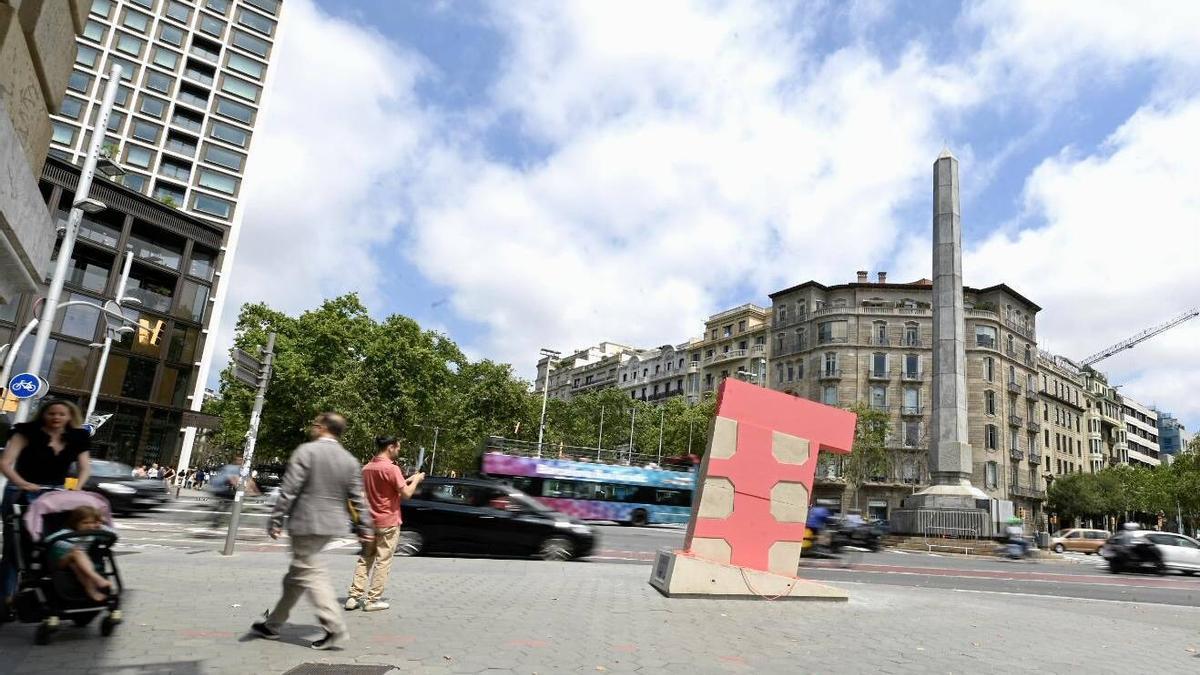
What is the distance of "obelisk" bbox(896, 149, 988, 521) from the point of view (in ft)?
85.8

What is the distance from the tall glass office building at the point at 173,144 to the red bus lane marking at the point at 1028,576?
133 ft

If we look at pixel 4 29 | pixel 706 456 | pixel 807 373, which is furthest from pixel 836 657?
pixel 807 373

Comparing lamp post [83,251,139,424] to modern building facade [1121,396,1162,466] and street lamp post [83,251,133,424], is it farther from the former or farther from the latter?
modern building facade [1121,396,1162,466]

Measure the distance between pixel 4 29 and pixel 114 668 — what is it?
3390 mm

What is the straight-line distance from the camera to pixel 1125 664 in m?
6.09

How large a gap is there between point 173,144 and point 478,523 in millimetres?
51521

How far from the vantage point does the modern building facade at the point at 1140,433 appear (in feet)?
322

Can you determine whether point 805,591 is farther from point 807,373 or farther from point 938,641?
point 807,373

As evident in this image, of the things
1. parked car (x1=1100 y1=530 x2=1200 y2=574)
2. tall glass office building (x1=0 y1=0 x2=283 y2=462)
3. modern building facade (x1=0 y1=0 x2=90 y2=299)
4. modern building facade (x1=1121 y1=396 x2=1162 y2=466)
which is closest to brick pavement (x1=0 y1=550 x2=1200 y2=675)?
modern building facade (x1=0 y1=0 x2=90 y2=299)

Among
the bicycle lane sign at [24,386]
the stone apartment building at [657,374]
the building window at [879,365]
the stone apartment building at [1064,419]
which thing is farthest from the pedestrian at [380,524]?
the stone apartment building at [657,374]

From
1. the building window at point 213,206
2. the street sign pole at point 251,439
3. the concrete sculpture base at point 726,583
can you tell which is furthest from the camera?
the building window at point 213,206

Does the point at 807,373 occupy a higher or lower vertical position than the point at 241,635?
higher

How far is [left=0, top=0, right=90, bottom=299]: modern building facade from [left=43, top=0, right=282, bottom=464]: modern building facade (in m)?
50.3

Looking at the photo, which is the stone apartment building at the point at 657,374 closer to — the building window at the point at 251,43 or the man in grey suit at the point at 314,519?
the building window at the point at 251,43
